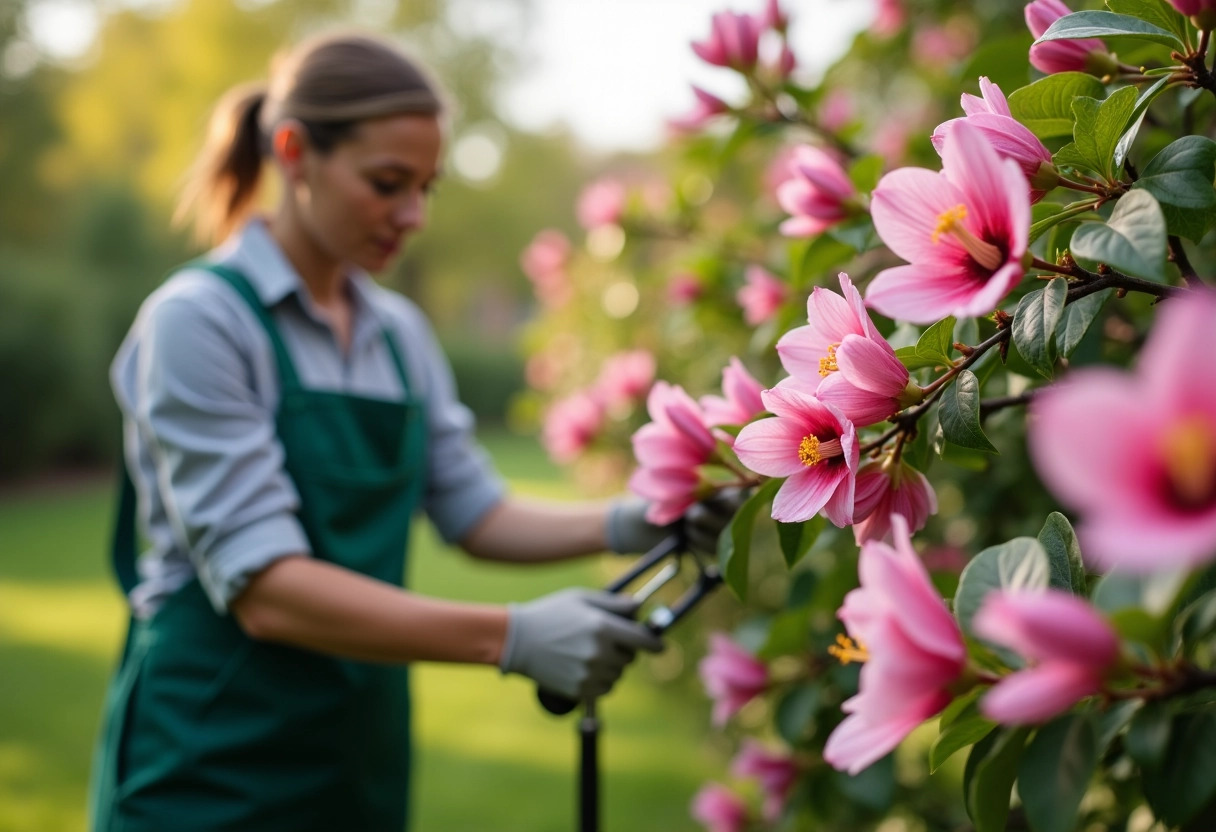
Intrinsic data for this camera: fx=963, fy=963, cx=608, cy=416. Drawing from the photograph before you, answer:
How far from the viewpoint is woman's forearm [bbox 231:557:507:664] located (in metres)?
1.31

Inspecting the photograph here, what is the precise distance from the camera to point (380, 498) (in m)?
1.69

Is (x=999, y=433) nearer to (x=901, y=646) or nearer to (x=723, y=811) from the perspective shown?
(x=723, y=811)

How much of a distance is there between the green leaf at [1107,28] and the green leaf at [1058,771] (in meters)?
0.51

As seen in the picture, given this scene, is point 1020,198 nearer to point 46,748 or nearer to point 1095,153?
point 1095,153

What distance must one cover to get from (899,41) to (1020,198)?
196 centimetres

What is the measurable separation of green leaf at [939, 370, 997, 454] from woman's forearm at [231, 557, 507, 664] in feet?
2.71

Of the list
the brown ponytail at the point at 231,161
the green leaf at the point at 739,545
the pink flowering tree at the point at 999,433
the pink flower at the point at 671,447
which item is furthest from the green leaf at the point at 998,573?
the brown ponytail at the point at 231,161

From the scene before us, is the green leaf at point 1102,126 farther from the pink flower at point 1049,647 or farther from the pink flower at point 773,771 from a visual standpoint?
the pink flower at point 773,771

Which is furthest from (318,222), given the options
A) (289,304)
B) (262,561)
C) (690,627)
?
(690,627)

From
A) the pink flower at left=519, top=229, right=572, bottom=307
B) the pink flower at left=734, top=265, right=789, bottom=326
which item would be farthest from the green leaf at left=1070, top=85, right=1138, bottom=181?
the pink flower at left=519, top=229, right=572, bottom=307

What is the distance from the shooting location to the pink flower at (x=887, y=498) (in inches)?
29.6

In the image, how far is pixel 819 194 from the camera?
111 cm

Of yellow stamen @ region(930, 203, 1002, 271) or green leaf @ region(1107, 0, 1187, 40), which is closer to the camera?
yellow stamen @ region(930, 203, 1002, 271)

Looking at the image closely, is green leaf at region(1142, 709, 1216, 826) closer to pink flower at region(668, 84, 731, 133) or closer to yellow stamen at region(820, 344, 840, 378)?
yellow stamen at region(820, 344, 840, 378)
